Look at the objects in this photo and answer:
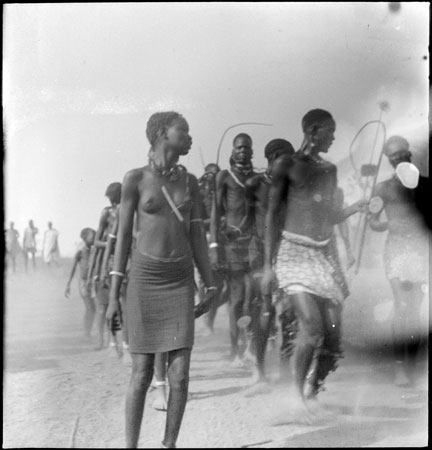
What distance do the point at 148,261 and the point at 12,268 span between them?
1.01 meters

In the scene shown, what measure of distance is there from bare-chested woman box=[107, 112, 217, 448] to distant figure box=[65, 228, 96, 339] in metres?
0.37

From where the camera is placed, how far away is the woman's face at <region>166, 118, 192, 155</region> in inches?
139

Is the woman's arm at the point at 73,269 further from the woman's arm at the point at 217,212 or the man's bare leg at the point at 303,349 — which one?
the man's bare leg at the point at 303,349

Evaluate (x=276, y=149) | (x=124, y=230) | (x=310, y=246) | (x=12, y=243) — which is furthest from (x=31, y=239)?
(x=310, y=246)

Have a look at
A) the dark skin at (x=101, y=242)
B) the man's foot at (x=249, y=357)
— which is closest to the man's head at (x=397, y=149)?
the man's foot at (x=249, y=357)

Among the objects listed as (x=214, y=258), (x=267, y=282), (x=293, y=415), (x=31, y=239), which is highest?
(x=31, y=239)

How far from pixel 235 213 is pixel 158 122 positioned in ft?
2.31

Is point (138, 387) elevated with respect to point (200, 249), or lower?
lower

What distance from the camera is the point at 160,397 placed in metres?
3.61

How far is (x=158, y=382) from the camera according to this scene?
141 inches

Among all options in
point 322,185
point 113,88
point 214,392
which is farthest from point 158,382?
point 113,88

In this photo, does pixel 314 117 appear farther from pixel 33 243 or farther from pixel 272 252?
pixel 33 243

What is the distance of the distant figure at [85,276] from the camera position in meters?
3.73

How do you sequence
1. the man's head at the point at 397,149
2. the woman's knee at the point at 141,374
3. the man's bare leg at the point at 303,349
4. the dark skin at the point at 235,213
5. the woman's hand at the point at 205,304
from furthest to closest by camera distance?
the man's head at the point at 397,149, the dark skin at the point at 235,213, the man's bare leg at the point at 303,349, the woman's hand at the point at 205,304, the woman's knee at the point at 141,374
